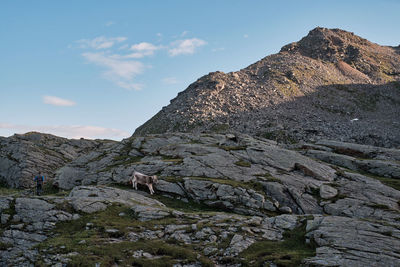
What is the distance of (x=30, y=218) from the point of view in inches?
760

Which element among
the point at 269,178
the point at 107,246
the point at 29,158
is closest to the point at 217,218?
the point at 107,246

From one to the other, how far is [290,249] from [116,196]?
17.2 m

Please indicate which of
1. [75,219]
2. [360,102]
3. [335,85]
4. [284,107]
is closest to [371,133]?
[284,107]

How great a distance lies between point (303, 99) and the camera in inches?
4872

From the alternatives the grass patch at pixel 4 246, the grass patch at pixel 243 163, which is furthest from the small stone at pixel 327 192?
the grass patch at pixel 4 246

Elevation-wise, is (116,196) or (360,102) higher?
(360,102)

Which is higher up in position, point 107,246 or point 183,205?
point 107,246

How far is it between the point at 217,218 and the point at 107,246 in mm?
8859

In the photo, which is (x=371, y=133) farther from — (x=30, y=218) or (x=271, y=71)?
(x=30, y=218)

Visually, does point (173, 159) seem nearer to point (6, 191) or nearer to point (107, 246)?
point (107, 246)

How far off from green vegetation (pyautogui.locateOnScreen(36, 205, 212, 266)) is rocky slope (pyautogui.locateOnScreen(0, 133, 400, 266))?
68mm

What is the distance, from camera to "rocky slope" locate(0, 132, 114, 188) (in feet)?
169

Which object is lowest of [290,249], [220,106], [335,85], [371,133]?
[290,249]

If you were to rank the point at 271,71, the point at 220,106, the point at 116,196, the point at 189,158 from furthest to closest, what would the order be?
the point at 271,71
the point at 220,106
the point at 189,158
the point at 116,196
